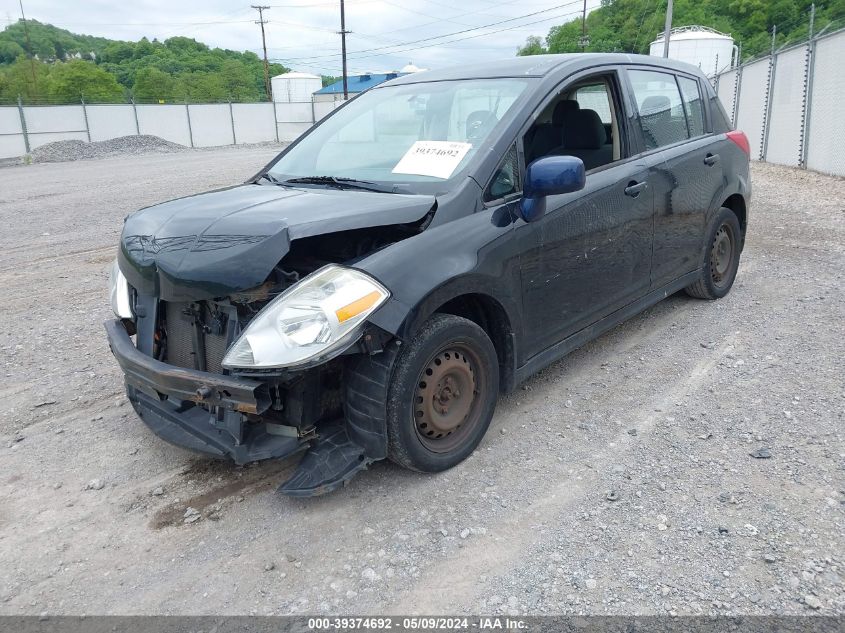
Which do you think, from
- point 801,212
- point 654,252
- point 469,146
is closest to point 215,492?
point 469,146

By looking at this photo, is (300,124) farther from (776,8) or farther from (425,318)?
(425,318)

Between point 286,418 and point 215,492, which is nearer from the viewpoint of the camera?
point 286,418

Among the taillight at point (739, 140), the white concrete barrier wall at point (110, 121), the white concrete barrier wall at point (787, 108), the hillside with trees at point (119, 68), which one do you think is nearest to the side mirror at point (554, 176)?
the taillight at point (739, 140)

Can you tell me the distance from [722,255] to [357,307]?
396cm

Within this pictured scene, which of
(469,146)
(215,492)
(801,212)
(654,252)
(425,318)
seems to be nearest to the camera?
(425,318)

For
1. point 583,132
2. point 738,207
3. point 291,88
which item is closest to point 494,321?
point 583,132

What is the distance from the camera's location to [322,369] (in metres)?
2.77

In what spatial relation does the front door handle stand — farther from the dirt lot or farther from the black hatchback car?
the dirt lot

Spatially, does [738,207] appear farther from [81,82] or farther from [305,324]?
[81,82]

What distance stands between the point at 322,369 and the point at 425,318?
49cm

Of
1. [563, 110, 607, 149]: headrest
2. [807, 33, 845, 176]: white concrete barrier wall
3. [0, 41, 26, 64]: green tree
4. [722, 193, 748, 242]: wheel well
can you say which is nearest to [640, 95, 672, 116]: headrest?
[563, 110, 607, 149]: headrest

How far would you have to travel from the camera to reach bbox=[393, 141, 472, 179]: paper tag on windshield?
3.32 metres

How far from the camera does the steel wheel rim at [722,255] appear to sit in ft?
17.3

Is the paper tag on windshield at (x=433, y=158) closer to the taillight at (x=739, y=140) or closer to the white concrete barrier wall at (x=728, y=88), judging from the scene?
the taillight at (x=739, y=140)
